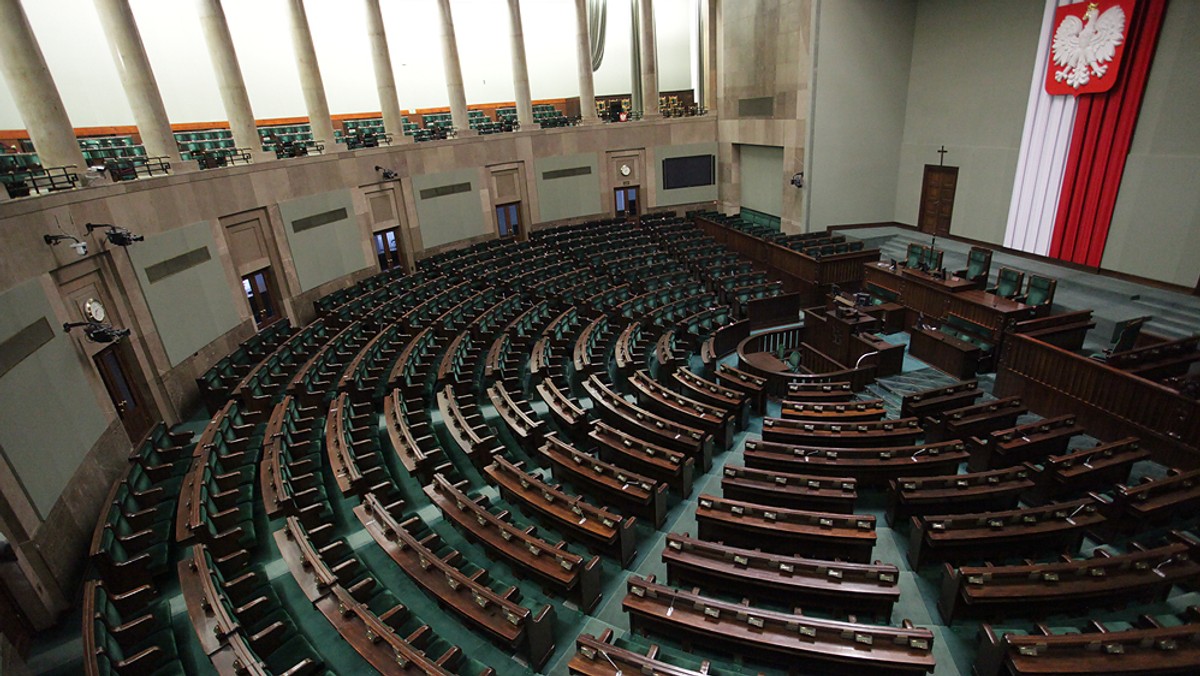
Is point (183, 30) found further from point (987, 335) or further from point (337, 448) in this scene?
point (987, 335)

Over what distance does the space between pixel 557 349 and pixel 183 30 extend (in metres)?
14.4

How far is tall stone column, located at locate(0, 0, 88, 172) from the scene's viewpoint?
6.93 meters

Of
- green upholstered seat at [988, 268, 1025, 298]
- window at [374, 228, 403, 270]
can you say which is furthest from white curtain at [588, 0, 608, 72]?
green upholstered seat at [988, 268, 1025, 298]

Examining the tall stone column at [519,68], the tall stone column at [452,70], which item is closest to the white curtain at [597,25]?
the tall stone column at [519,68]

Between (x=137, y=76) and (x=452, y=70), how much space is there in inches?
299

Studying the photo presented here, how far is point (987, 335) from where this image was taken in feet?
29.1

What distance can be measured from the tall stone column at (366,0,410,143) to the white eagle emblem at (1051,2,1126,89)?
47.1ft

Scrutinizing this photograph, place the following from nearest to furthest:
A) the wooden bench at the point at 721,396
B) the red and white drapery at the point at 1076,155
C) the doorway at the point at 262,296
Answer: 1. the wooden bench at the point at 721,396
2. the red and white drapery at the point at 1076,155
3. the doorway at the point at 262,296

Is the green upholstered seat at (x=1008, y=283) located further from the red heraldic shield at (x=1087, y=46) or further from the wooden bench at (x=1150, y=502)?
the wooden bench at (x=1150, y=502)

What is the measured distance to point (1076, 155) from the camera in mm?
10617

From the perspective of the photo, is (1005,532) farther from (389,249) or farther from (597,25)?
(597,25)

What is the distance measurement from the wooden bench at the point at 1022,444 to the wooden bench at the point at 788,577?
266cm

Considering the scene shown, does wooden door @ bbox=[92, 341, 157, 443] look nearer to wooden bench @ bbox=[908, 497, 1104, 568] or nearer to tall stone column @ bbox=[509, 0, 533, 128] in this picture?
wooden bench @ bbox=[908, 497, 1104, 568]

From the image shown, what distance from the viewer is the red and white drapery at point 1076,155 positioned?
375 inches
